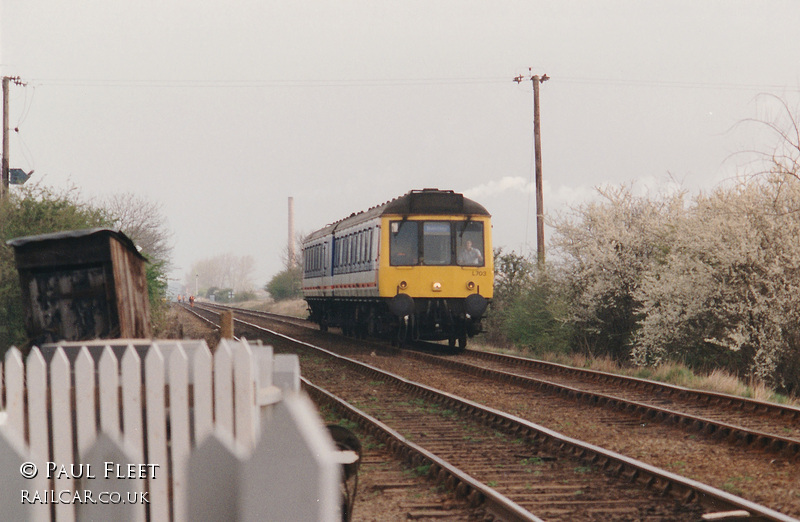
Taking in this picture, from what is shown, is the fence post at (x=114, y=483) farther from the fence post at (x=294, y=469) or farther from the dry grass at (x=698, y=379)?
the dry grass at (x=698, y=379)

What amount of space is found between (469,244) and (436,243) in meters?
0.82

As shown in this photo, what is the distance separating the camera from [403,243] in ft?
68.0

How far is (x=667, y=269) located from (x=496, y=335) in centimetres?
1051

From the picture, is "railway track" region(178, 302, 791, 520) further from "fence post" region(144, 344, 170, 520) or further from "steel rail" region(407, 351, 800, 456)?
"fence post" region(144, 344, 170, 520)

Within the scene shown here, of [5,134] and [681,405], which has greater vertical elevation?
[5,134]

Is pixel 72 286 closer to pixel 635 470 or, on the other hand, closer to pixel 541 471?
pixel 541 471

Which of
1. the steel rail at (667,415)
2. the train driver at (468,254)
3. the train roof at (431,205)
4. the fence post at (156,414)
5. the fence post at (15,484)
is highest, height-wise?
the train roof at (431,205)

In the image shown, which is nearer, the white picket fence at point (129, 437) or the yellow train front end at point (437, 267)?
the white picket fence at point (129, 437)

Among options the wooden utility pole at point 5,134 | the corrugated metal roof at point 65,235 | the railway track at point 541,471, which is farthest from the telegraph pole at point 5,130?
the railway track at point 541,471

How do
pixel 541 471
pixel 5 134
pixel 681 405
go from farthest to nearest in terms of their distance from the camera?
pixel 5 134 < pixel 681 405 < pixel 541 471

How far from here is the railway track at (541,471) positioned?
614 centimetres

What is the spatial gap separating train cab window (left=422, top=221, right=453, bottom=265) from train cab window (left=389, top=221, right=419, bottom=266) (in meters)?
0.22

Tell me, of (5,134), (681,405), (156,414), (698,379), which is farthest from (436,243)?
(156,414)

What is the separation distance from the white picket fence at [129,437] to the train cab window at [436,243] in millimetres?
17535
